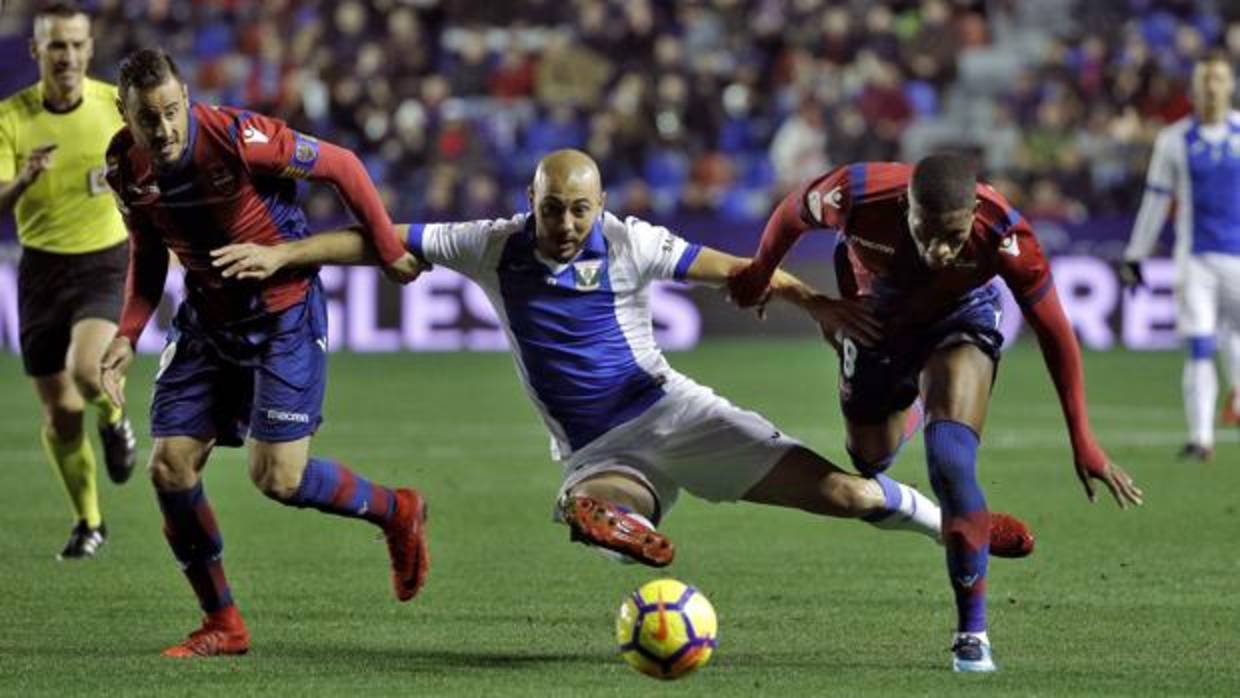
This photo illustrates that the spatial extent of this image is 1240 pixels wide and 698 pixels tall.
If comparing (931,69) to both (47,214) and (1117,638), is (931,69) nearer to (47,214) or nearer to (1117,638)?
(47,214)

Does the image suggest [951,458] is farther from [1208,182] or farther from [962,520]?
[1208,182]

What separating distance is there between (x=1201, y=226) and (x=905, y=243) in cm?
728

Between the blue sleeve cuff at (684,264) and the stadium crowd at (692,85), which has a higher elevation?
the blue sleeve cuff at (684,264)

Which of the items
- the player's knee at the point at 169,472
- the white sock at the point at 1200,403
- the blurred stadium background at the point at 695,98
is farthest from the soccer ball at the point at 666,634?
the blurred stadium background at the point at 695,98

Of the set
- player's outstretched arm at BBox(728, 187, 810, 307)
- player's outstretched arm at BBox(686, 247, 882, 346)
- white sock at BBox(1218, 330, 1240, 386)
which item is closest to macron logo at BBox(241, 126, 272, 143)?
player's outstretched arm at BBox(686, 247, 882, 346)

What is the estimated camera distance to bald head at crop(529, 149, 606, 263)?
8.03m

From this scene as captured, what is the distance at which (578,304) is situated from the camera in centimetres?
844

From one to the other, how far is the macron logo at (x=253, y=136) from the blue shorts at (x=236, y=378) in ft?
1.97

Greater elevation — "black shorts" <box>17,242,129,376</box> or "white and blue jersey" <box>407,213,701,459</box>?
"white and blue jersey" <box>407,213,701,459</box>

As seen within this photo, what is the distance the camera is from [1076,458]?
7.98 metres

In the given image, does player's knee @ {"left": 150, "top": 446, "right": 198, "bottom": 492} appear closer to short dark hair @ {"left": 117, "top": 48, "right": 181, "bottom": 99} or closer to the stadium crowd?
short dark hair @ {"left": 117, "top": 48, "right": 181, "bottom": 99}

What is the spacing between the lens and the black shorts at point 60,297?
11172 mm

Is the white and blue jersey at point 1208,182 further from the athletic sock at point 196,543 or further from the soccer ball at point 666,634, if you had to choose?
the soccer ball at point 666,634

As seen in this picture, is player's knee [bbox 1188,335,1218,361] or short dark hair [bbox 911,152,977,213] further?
player's knee [bbox 1188,335,1218,361]
